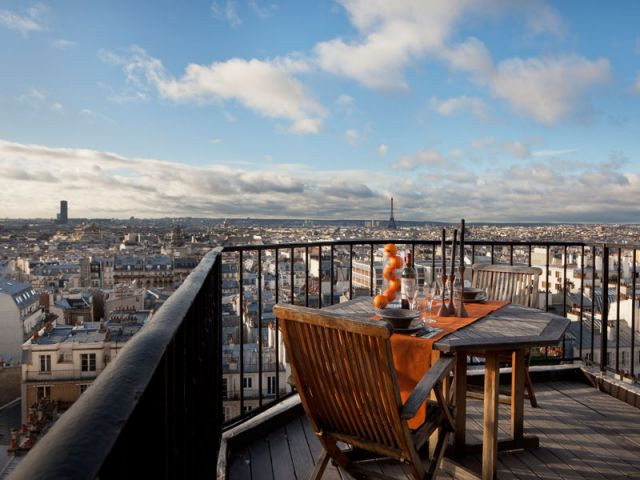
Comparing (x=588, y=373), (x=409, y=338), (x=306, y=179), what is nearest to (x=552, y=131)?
(x=588, y=373)

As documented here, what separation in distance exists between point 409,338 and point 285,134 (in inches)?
792

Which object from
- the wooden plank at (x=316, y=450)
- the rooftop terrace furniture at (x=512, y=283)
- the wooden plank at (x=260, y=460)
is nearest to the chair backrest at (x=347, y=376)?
the wooden plank at (x=316, y=450)

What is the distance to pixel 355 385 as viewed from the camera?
1.96 m

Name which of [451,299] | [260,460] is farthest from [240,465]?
[451,299]

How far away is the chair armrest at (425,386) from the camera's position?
6.11ft

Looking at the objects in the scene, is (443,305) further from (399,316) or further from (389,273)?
(399,316)

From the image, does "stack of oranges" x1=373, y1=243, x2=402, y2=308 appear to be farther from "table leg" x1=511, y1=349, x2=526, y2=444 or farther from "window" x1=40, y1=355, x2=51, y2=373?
"window" x1=40, y1=355, x2=51, y2=373

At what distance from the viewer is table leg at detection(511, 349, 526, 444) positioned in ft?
9.23

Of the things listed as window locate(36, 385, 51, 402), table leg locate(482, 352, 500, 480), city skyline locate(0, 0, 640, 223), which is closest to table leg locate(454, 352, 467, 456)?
table leg locate(482, 352, 500, 480)

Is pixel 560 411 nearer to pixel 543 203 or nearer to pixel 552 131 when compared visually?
pixel 552 131

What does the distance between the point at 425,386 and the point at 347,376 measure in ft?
1.06

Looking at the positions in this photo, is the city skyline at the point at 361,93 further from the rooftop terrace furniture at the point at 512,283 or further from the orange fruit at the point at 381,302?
the orange fruit at the point at 381,302

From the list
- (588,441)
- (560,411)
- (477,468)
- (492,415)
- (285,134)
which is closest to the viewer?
(492,415)

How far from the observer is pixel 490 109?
1673cm
